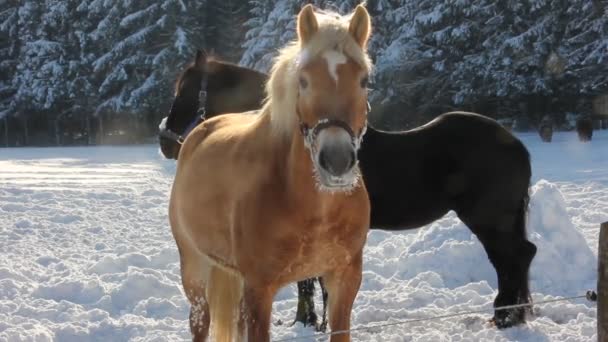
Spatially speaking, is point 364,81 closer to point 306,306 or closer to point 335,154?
point 335,154

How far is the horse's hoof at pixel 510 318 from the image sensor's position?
14.5 ft

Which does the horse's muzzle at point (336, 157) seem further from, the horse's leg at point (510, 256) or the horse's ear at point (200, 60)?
the horse's ear at point (200, 60)

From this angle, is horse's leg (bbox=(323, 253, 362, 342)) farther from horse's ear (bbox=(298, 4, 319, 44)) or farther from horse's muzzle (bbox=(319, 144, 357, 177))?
horse's ear (bbox=(298, 4, 319, 44))

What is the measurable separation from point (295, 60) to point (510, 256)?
2.57 m

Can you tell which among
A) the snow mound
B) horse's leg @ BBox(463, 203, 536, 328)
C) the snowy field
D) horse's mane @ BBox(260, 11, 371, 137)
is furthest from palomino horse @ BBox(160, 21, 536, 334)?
horse's mane @ BBox(260, 11, 371, 137)

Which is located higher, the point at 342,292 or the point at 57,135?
the point at 342,292

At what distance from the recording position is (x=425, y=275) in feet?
18.8

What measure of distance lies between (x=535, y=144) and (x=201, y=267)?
17082 millimetres

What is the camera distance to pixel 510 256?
452cm

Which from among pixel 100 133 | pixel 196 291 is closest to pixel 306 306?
pixel 196 291

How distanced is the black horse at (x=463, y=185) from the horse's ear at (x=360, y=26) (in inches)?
79.6

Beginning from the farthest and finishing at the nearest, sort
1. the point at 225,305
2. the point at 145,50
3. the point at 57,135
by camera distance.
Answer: the point at 57,135 → the point at 145,50 → the point at 225,305

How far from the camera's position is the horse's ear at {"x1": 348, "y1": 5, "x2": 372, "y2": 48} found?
2.63 metres

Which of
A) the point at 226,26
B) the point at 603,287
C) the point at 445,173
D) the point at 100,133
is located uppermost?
the point at 226,26
